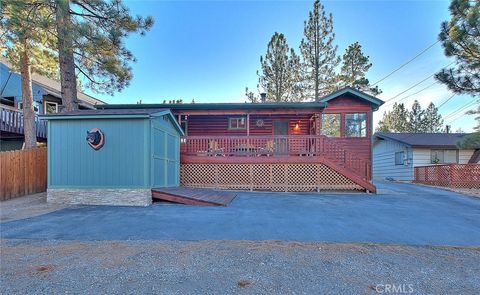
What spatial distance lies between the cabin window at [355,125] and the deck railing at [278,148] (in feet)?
6.52

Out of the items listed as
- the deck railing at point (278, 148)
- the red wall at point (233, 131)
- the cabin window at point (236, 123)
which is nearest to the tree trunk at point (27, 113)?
the deck railing at point (278, 148)

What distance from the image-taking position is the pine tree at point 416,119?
39.7 m

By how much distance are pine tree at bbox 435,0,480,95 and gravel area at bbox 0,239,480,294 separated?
9628mm

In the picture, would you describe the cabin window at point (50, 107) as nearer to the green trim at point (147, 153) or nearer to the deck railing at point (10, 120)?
the deck railing at point (10, 120)

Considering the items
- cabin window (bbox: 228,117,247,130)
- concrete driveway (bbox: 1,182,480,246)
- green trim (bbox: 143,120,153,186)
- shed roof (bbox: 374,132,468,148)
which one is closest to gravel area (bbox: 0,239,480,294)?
concrete driveway (bbox: 1,182,480,246)

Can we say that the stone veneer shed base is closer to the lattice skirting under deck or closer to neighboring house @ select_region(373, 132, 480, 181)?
the lattice skirting under deck

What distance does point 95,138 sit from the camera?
27.8ft

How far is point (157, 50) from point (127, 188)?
673 inches

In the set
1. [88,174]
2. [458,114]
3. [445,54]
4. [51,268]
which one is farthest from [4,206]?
[458,114]

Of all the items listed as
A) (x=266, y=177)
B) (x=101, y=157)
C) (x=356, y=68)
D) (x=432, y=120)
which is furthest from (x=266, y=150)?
(x=432, y=120)

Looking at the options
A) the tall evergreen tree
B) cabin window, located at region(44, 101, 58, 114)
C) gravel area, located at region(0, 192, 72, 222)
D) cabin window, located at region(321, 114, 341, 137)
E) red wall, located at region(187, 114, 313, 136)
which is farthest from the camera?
cabin window, located at region(44, 101, 58, 114)

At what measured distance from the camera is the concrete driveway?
17.2 feet

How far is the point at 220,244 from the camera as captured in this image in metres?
4.71

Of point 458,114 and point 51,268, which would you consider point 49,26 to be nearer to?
point 51,268
